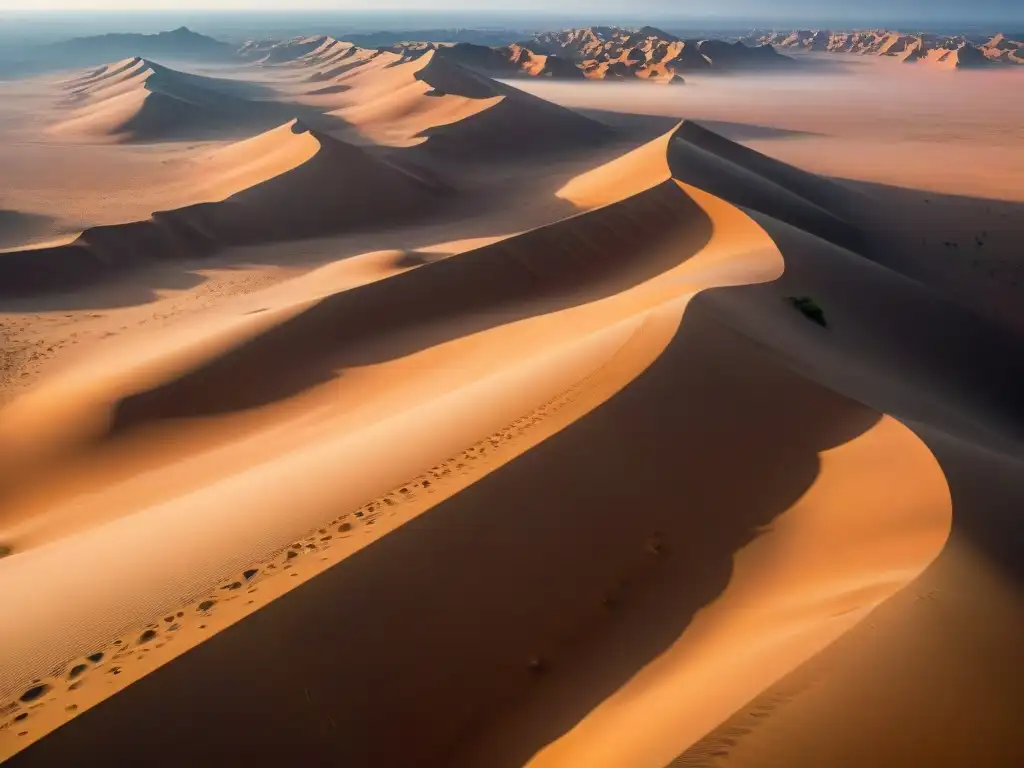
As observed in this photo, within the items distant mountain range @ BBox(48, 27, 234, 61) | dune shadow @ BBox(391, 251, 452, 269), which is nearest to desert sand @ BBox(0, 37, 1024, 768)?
dune shadow @ BBox(391, 251, 452, 269)

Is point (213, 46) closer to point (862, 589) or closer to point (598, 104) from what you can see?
point (598, 104)

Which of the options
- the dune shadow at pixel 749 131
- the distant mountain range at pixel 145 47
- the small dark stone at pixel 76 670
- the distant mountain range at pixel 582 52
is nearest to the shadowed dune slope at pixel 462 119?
the dune shadow at pixel 749 131

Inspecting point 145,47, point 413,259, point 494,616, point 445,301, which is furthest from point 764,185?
point 145,47

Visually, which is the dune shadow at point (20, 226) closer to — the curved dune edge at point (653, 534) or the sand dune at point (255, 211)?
the sand dune at point (255, 211)

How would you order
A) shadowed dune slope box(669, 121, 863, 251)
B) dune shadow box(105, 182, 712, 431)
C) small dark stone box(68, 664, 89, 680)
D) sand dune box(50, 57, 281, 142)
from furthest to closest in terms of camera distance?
sand dune box(50, 57, 281, 142), shadowed dune slope box(669, 121, 863, 251), dune shadow box(105, 182, 712, 431), small dark stone box(68, 664, 89, 680)

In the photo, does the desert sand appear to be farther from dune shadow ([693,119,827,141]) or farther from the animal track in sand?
dune shadow ([693,119,827,141])
